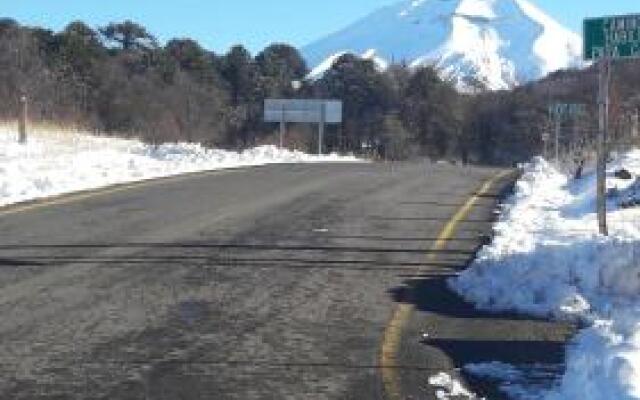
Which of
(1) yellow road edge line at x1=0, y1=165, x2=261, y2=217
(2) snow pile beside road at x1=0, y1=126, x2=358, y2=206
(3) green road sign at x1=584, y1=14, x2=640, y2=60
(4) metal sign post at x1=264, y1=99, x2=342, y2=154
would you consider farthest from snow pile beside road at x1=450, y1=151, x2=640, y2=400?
(4) metal sign post at x1=264, y1=99, x2=342, y2=154

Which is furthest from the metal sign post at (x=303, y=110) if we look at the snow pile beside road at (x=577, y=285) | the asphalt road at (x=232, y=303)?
the snow pile beside road at (x=577, y=285)

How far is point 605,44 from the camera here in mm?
13656

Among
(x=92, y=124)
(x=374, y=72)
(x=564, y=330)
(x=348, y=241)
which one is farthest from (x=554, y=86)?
(x=564, y=330)

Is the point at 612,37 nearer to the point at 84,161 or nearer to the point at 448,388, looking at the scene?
the point at 448,388

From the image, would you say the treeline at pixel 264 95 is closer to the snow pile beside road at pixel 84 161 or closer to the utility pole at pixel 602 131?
the snow pile beside road at pixel 84 161

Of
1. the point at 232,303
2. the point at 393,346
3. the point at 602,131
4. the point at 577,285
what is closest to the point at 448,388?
the point at 393,346

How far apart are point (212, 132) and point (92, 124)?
14.2 meters

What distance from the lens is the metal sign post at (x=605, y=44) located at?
1345 centimetres

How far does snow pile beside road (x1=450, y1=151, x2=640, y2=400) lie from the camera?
23.0 ft

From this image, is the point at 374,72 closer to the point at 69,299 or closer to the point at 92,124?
the point at 92,124

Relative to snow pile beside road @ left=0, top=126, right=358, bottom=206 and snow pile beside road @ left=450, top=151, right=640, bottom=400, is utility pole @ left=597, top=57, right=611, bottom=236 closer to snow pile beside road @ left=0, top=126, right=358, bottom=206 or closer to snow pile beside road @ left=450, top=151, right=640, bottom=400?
snow pile beside road @ left=450, top=151, right=640, bottom=400

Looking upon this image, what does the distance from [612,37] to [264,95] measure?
188 feet

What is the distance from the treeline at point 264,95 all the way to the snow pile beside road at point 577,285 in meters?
39.5

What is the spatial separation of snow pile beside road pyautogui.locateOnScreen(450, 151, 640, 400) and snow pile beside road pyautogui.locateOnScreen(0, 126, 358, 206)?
23.8ft
